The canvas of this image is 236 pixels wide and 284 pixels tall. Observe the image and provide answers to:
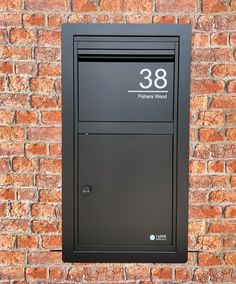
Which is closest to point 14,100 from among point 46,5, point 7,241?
point 46,5

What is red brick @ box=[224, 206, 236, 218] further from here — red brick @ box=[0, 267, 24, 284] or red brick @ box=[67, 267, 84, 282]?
red brick @ box=[0, 267, 24, 284]

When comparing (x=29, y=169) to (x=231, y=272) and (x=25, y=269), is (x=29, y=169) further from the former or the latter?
(x=231, y=272)

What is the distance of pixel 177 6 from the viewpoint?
180 cm

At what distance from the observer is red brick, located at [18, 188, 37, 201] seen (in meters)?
1.88

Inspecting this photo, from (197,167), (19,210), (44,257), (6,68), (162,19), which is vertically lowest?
(44,257)

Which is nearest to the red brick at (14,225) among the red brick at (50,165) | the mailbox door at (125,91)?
the red brick at (50,165)

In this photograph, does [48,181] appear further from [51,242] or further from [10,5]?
[10,5]

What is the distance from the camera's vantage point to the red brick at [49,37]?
5.95 feet

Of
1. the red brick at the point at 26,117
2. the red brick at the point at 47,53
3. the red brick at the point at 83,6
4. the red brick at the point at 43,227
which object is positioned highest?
the red brick at the point at 83,6

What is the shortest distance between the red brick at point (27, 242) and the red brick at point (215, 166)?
3.61 ft

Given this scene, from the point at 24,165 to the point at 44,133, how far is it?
221mm

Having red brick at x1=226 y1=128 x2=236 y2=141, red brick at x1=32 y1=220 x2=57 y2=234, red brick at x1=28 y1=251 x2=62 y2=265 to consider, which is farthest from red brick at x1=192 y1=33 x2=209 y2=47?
red brick at x1=28 y1=251 x2=62 y2=265

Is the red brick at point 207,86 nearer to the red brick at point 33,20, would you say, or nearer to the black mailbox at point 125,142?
the black mailbox at point 125,142

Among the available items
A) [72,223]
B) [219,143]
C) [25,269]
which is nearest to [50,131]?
[72,223]
